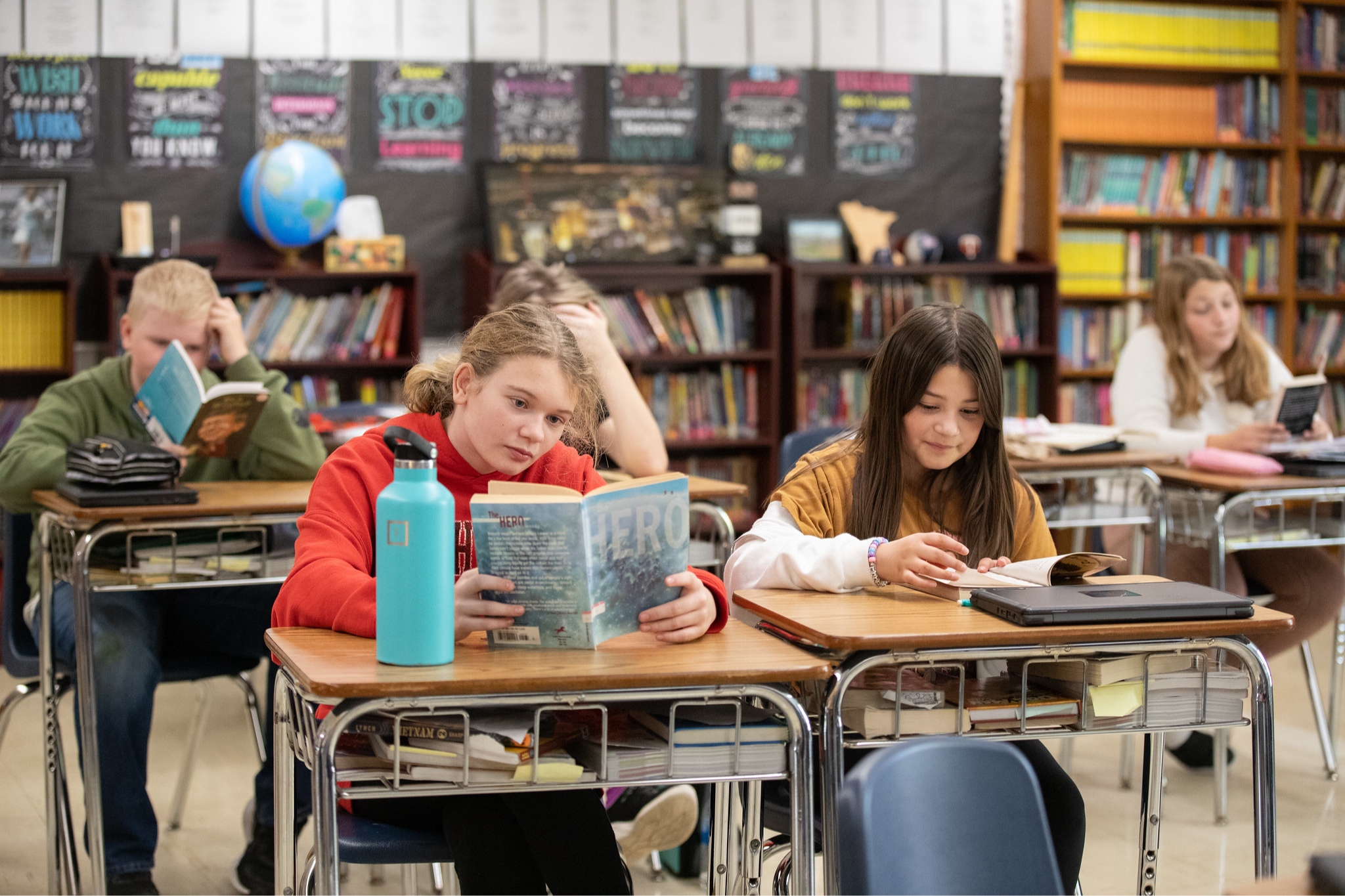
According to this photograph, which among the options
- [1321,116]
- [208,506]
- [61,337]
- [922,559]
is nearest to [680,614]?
[922,559]

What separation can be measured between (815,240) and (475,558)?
13.0 ft

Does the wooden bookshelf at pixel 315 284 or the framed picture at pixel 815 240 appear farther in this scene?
the framed picture at pixel 815 240

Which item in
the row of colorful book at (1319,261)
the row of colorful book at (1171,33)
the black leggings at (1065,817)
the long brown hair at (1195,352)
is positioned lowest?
the black leggings at (1065,817)

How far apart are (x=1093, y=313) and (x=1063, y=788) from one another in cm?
409

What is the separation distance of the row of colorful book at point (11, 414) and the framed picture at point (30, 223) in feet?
1.57

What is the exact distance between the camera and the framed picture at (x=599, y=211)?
4.95 metres

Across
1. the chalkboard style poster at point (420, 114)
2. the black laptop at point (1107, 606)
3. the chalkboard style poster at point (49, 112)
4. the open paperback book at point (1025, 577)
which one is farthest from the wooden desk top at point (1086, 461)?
the chalkboard style poster at point (49, 112)

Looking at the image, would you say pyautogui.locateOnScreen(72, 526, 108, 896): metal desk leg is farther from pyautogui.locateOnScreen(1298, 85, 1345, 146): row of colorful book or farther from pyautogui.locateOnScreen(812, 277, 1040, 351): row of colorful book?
pyautogui.locateOnScreen(1298, 85, 1345, 146): row of colorful book

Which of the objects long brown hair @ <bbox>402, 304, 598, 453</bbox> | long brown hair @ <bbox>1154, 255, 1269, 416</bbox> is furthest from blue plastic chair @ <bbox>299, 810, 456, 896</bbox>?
long brown hair @ <bbox>1154, 255, 1269, 416</bbox>

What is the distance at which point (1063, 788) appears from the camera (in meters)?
1.77

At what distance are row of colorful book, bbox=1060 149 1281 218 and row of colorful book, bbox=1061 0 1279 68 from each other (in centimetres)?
39

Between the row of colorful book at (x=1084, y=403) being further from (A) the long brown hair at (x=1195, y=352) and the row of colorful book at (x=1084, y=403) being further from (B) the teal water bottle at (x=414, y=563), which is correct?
(B) the teal water bottle at (x=414, y=563)

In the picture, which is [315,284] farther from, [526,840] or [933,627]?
[933,627]

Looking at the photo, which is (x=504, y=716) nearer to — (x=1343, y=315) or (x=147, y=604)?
(x=147, y=604)
